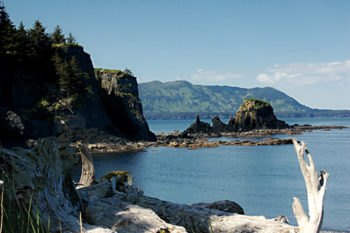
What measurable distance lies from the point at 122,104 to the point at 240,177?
44.0 metres

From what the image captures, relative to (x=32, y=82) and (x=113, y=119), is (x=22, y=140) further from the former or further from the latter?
(x=113, y=119)

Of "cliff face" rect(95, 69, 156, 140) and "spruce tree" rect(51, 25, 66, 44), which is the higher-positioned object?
"spruce tree" rect(51, 25, 66, 44)

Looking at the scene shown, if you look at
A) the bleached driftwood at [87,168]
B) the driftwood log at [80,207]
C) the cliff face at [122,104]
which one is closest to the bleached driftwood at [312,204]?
the driftwood log at [80,207]

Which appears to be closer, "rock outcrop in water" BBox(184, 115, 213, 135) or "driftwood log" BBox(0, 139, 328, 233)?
"driftwood log" BBox(0, 139, 328, 233)

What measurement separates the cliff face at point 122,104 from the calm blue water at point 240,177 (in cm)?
1482

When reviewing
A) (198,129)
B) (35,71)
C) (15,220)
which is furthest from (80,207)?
(198,129)

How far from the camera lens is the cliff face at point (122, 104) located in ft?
259

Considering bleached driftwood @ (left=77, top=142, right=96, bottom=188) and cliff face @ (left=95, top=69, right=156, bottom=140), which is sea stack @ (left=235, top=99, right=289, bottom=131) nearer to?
cliff face @ (left=95, top=69, right=156, bottom=140)

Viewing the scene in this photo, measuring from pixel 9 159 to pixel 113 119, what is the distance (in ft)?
235

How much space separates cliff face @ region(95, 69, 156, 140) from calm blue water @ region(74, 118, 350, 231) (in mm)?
14823

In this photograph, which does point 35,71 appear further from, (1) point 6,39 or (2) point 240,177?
(2) point 240,177

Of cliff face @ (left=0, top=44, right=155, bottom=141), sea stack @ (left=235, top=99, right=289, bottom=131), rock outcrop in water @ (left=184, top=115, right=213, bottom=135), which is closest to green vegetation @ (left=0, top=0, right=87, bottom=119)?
cliff face @ (left=0, top=44, right=155, bottom=141)

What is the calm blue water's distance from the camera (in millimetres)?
25781

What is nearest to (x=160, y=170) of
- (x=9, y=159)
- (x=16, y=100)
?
(x=16, y=100)
